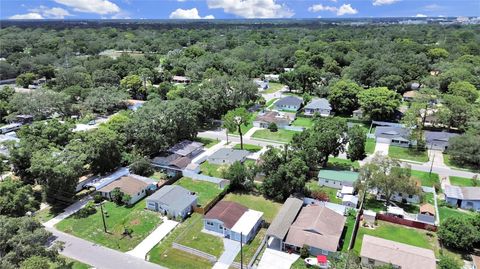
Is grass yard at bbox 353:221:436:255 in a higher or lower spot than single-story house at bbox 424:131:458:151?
lower

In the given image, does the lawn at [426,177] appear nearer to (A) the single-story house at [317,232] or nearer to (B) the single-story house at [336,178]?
(B) the single-story house at [336,178]

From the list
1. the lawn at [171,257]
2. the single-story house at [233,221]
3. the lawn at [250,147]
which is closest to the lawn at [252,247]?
the single-story house at [233,221]

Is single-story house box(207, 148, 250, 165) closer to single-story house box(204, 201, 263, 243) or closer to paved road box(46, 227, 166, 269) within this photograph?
single-story house box(204, 201, 263, 243)

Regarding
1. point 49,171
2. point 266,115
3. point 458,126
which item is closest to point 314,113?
point 266,115

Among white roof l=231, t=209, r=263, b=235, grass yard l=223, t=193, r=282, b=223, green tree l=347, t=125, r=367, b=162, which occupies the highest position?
green tree l=347, t=125, r=367, b=162

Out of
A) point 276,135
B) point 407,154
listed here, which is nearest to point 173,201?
point 276,135

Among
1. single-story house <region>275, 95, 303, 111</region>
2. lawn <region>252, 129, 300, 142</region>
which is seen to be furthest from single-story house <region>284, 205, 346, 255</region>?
single-story house <region>275, 95, 303, 111</region>

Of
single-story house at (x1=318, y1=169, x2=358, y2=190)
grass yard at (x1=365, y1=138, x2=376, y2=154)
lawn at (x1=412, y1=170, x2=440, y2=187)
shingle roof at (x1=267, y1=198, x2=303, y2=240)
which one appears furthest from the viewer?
grass yard at (x1=365, y1=138, x2=376, y2=154)
